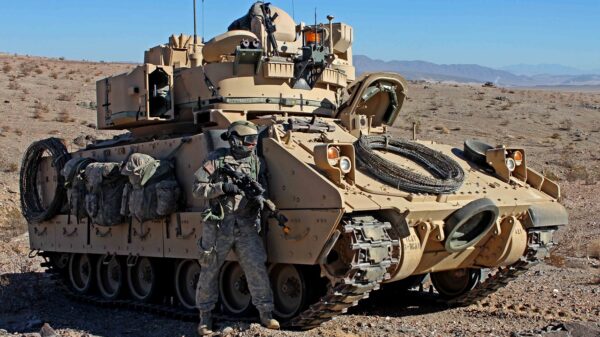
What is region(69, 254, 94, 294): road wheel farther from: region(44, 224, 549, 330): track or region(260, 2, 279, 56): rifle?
region(44, 224, 549, 330): track

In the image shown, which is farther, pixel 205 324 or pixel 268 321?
pixel 205 324

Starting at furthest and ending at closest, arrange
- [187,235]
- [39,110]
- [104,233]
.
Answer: [39,110], [104,233], [187,235]

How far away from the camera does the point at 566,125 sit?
3722 cm

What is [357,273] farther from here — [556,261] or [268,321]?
[556,261]

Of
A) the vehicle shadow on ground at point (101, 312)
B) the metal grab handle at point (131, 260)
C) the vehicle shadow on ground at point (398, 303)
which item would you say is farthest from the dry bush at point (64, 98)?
the vehicle shadow on ground at point (398, 303)

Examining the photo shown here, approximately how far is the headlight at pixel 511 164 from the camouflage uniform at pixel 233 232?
134 inches

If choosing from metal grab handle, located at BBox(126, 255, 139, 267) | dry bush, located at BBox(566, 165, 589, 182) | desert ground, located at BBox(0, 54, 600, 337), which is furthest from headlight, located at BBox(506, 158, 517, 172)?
dry bush, located at BBox(566, 165, 589, 182)

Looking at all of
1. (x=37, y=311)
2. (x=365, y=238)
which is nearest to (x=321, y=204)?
(x=365, y=238)

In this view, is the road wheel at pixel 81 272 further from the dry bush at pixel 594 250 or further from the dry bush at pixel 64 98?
the dry bush at pixel 64 98

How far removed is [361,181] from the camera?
9.64 meters

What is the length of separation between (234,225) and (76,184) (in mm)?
4178

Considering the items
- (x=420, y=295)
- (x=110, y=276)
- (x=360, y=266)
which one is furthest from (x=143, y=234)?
(x=360, y=266)

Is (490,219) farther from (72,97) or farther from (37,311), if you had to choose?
(72,97)

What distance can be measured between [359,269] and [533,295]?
164 inches
